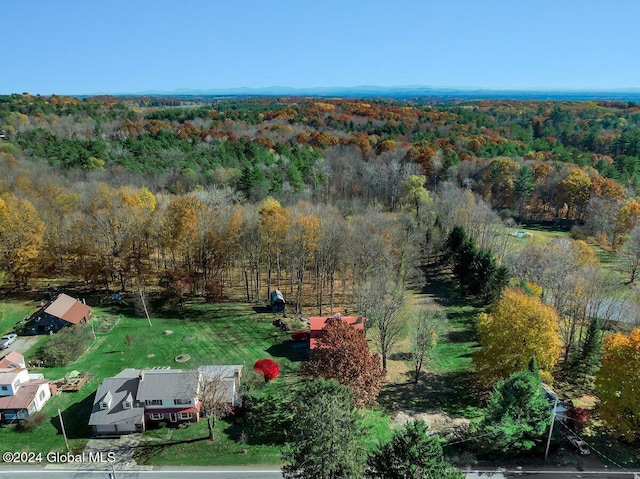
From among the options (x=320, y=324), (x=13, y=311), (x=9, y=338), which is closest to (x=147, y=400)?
(x=320, y=324)

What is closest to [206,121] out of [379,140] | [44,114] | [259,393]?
[44,114]

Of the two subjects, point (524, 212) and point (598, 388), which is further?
point (524, 212)

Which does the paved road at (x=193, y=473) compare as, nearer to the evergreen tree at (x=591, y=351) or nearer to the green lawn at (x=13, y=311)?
the evergreen tree at (x=591, y=351)

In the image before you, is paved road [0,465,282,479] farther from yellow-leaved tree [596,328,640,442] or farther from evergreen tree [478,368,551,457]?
yellow-leaved tree [596,328,640,442]

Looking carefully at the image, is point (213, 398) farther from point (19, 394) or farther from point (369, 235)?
point (369, 235)

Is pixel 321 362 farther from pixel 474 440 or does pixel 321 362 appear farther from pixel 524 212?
pixel 524 212

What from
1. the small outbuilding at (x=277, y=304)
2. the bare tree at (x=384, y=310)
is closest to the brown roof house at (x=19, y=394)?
the small outbuilding at (x=277, y=304)

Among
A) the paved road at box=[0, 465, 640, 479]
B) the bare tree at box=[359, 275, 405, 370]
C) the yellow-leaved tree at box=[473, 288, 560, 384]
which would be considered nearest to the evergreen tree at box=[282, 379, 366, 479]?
the paved road at box=[0, 465, 640, 479]
